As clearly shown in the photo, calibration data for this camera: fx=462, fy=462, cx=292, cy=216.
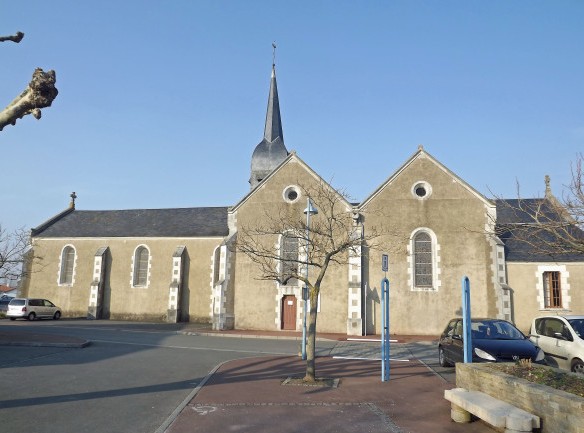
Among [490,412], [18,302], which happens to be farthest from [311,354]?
[18,302]

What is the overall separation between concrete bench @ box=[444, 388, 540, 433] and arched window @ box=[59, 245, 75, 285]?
30.7m

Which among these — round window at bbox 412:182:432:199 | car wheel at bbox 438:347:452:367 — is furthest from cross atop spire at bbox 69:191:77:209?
car wheel at bbox 438:347:452:367

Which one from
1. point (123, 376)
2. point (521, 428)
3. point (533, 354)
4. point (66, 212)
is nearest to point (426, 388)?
Result: point (533, 354)

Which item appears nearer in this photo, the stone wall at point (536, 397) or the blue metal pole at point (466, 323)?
the stone wall at point (536, 397)

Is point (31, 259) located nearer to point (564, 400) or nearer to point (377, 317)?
point (377, 317)

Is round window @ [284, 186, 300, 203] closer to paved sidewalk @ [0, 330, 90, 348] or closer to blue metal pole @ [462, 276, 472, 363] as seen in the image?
paved sidewalk @ [0, 330, 90, 348]

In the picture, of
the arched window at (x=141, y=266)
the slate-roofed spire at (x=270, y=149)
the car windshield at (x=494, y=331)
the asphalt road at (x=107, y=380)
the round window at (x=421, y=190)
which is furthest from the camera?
the slate-roofed spire at (x=270, y=149)

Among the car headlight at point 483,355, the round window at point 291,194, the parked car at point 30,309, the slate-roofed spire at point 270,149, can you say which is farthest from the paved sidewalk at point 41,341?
the slate-roofed spire at point 270,149

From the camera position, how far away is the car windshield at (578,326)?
11.0 meters

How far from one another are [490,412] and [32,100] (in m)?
7.82

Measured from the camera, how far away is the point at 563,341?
1109cm

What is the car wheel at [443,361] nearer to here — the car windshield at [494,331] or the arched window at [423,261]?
the car windshield at [494,331]

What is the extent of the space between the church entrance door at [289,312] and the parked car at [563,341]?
13106mm

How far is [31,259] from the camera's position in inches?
1257
